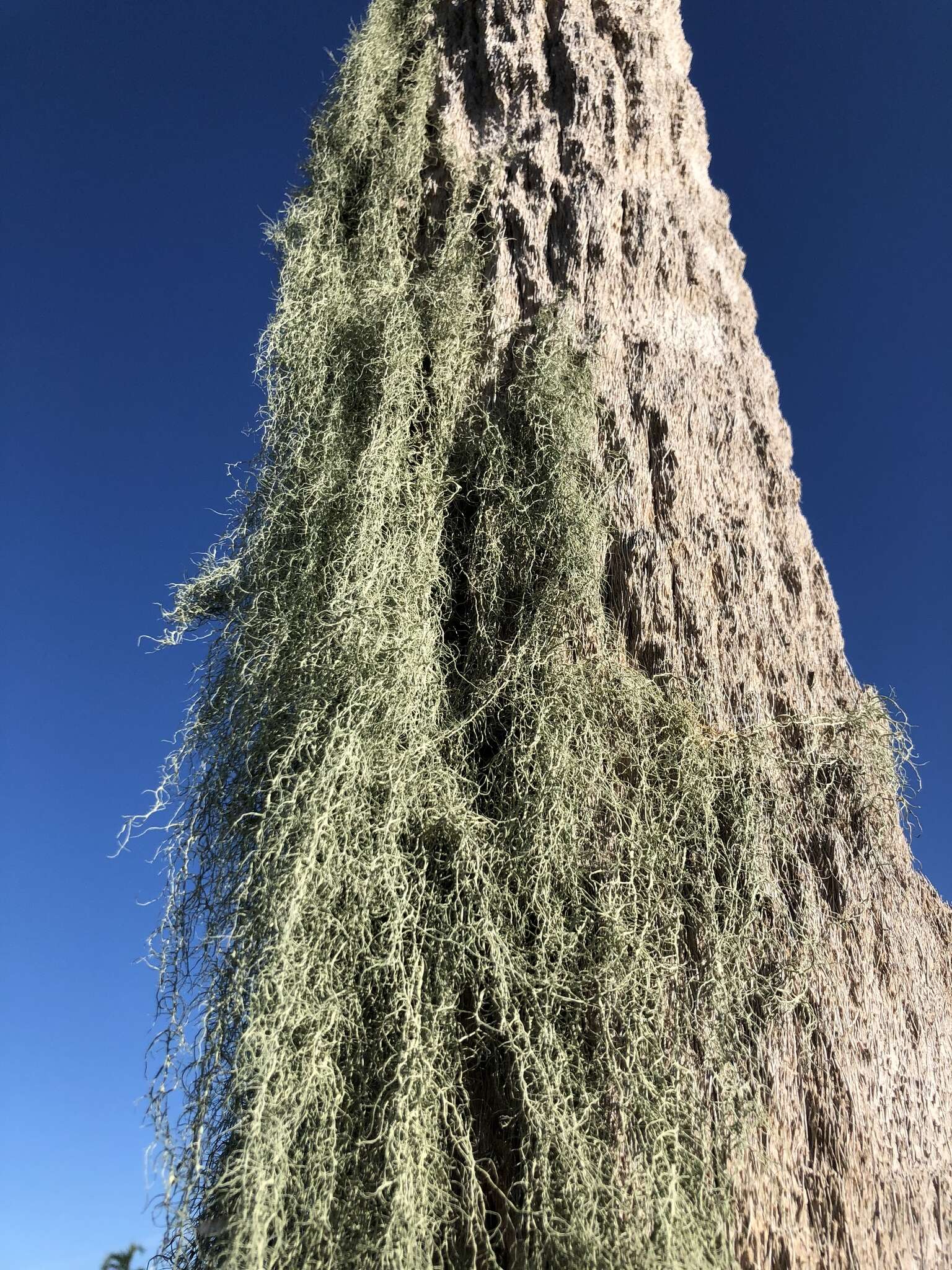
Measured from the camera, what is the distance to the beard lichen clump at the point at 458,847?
5.24 ft

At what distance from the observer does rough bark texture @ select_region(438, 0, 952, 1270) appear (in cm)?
170

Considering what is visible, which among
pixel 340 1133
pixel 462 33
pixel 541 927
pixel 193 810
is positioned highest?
pixel 462 33

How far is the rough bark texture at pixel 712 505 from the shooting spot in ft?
5.56

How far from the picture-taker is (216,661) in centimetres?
228

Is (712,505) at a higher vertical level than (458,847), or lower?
higher

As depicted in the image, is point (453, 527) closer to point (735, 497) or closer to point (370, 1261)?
point (735, 497)

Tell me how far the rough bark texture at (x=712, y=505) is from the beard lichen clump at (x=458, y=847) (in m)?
0.09

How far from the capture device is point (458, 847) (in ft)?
6.10

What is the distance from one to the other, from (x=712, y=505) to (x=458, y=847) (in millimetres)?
1025

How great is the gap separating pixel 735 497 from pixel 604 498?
328mm

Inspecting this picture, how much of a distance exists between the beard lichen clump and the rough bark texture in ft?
0.28

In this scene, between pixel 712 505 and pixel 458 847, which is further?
pixel 712 505

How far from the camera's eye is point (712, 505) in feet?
7.55

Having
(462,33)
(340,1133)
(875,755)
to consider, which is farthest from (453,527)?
(462,33)
